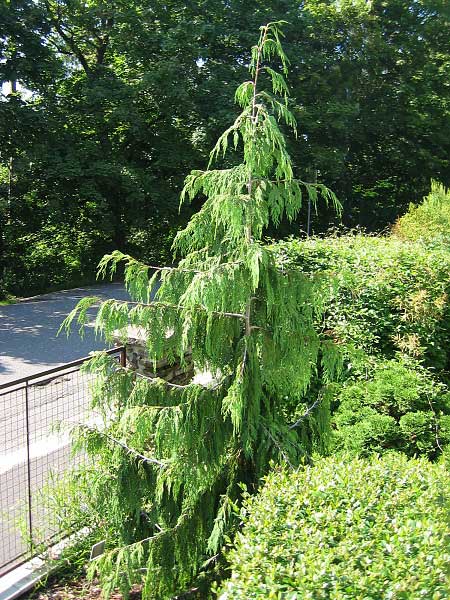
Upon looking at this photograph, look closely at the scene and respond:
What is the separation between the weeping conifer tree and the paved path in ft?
16.3

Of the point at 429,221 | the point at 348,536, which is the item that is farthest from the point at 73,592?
the point at 429,221

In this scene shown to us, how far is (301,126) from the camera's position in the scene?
17.6 m

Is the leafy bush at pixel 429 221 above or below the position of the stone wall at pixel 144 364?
above

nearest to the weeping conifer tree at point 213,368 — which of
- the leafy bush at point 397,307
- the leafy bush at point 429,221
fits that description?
the leafy bush at point 397,307

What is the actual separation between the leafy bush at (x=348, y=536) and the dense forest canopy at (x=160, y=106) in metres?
13.9

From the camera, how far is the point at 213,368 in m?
3.32

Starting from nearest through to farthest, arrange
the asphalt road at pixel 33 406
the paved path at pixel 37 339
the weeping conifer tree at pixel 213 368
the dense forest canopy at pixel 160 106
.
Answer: the weeping conifer tree at pixel 213 368 → the asphalt road at pixel 33 406 → the paved path at pixel 37 339 → the dense forest canopy at pixel 160 106

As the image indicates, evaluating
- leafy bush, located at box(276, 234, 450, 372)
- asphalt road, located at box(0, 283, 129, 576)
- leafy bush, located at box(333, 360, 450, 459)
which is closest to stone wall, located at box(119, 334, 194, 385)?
asphalt road, located at box(0, 283, 129, 576)

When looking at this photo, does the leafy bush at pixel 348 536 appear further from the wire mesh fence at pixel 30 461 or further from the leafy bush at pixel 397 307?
the leafy bush at pixel 397 307

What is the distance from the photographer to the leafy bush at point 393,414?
4143 mm

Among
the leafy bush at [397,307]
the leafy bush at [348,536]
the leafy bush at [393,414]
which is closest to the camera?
the leafy bush at [348,536]

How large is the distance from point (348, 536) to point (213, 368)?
53.6 inches

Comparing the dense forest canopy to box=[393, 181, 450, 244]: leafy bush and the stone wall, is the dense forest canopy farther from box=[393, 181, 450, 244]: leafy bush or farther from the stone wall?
the stone wall

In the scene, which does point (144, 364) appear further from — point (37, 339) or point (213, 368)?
point (37, 339)
